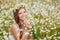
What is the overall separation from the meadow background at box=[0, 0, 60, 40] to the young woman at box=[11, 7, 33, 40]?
62 mm

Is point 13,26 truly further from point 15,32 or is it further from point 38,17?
point 38,17

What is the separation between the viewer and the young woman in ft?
9.76

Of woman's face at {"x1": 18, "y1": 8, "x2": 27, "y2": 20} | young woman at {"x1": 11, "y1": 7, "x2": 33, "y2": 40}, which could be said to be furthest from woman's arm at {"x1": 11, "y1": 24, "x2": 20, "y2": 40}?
woman's face at {"x1": 18, "y1": 8, "x2": 27, "y2": 20}

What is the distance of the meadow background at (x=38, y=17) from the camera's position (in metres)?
3.05

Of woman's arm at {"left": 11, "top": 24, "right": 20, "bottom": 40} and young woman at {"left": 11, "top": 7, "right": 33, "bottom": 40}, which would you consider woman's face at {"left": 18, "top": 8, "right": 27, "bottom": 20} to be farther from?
woman's arm at {"left": 11, "top": 24, "right": 20, "bottom": 40}

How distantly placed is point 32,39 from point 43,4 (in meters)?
0.52

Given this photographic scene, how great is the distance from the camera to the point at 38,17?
125 inches

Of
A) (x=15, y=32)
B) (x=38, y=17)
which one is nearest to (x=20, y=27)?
(x=15, y=32)

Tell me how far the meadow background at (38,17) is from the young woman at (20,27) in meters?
0.06

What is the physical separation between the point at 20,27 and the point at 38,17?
12.0 inches

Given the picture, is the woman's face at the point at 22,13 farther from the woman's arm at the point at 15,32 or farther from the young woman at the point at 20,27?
the woman's arm at the point at 15,32

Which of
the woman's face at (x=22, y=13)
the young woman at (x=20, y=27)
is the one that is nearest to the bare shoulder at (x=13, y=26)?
the young woman at (x=20, y=27)

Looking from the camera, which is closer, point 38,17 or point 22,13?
point 22,13

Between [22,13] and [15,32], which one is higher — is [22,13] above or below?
above
